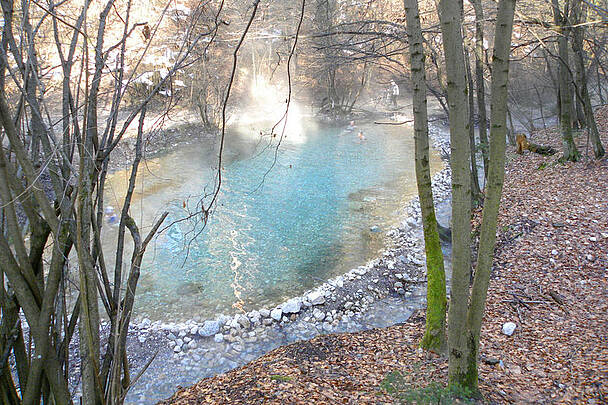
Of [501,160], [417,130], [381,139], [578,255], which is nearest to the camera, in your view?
[501,160]

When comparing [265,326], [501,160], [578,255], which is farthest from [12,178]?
[578,255]

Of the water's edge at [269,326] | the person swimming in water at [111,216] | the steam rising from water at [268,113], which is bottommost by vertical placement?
the water's edge at [269,326]

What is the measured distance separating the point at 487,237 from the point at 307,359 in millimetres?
2561

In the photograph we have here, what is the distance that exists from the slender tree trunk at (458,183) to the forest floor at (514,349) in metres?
0.61

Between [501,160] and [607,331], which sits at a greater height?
[501,160]

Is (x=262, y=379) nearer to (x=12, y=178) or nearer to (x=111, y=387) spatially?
(x=111, y=387)

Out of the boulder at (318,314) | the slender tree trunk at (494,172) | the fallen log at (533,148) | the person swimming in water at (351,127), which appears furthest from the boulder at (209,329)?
the person swimming in water at (351,127)

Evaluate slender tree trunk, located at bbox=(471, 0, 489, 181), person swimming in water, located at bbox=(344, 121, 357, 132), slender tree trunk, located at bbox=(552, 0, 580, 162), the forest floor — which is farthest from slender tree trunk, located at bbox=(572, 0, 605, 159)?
person swimming in water, located at bbox=(344, 121, 357, 132)

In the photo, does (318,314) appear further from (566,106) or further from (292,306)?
(566,106)

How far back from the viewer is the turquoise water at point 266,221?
23.0 feet

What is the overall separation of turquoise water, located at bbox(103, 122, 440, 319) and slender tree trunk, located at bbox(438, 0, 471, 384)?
2.31m

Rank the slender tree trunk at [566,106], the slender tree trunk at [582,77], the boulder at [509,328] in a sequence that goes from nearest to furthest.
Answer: the boulder at [509,328] → the slender tree trunk at [582,77] → the slender tree trunk at [566,106]

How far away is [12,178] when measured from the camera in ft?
6.53

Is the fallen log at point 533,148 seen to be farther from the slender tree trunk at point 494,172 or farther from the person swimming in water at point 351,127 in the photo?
the slender tree trunk at point 494,172
